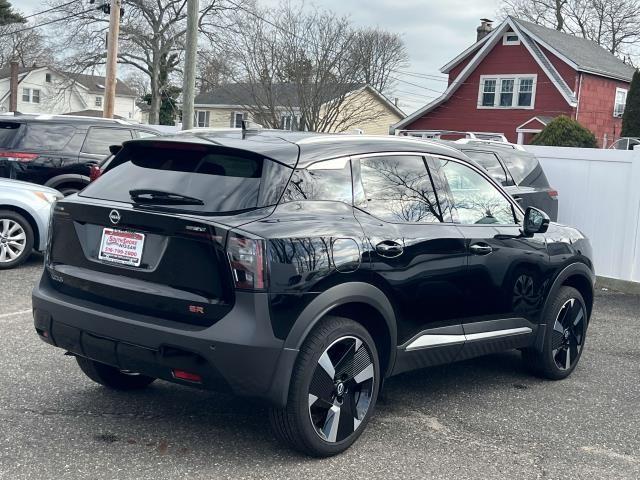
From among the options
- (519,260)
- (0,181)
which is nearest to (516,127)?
(0,181)

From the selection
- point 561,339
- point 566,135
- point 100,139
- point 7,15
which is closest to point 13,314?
point 561,339

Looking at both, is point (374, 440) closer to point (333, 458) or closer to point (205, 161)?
point (333, 458)

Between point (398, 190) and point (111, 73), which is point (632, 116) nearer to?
point (111, 73)

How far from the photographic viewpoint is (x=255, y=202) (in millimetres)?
4172

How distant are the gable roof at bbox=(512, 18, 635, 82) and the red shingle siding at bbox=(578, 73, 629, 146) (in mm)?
354

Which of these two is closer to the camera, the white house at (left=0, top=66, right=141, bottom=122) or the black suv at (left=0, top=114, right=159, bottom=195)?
the black suv at (left=0, top=114, right=159, bottom=195)

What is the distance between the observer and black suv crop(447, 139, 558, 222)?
1012 cm

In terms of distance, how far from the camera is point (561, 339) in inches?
239

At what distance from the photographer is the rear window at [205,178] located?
419 cm

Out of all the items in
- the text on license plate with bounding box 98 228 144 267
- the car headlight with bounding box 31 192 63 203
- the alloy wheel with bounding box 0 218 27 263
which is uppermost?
the text on license plate with bounding box 98 228 144 267

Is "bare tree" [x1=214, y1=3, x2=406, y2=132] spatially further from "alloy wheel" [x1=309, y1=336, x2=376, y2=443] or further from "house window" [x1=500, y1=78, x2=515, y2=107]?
"alloy wheel" [x1=309, y1=336, x2=376, y2=443]

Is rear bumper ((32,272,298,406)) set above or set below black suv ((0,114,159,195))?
below

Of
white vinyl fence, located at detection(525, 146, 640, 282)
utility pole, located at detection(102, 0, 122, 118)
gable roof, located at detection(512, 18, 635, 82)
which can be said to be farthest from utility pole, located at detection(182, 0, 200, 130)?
gable roof, located at detection(512, 18, 635, 82)

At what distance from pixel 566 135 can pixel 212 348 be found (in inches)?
904
